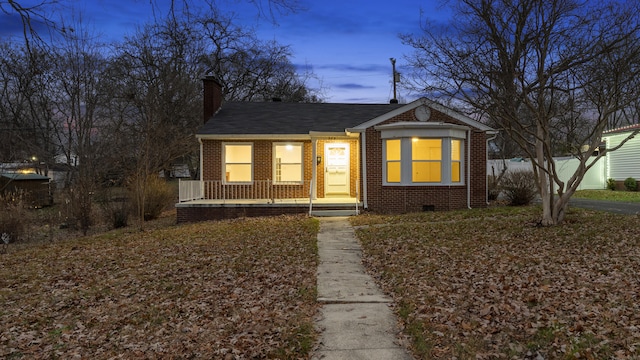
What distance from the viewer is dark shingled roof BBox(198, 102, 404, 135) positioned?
1597cm

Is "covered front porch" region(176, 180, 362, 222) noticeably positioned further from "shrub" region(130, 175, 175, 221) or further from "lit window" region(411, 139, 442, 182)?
"lit window" region(411, 139, 442, 182)

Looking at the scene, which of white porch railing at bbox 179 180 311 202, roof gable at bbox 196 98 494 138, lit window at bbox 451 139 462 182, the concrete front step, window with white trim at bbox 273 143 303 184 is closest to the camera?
the concrete front step

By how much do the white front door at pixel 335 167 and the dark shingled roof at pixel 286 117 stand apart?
761 mm

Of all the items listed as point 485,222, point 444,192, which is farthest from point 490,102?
point 444,192

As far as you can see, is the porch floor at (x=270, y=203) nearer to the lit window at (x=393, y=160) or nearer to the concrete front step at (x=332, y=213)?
the concrete front step at (x=332, y=213)

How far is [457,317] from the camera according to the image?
15.4 ft

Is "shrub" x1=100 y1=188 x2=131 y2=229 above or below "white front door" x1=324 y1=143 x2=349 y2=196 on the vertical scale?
below

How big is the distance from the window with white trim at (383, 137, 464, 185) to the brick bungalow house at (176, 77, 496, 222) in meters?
0.03

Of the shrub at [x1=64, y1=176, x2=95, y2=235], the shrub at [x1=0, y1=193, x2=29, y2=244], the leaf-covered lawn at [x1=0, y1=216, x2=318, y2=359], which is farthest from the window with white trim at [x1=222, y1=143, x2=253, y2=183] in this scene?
the shrub at [x1=0, y1=193, x2=29, y2=244]

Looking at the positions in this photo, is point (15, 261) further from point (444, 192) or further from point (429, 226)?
point (444, 192)

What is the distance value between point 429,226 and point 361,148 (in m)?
4.44

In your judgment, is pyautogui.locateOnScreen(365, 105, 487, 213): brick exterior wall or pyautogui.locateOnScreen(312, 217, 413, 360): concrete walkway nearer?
pyautogui.locateOnScreen(312, 217, 413, 360): concrete walkway

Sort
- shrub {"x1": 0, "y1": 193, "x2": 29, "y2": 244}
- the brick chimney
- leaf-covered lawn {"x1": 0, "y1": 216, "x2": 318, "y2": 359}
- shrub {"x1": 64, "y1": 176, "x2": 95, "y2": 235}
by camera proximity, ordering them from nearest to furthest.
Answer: leaf-covered lawn {"x1": 0, "y1": 216, "x2": 318, "y2": 359}, shrub {"x1": 0, "y1": 193, "x2": 29, "y2": 244}, shrub {"x1": 64, "y1": 176, "x2": 95, "y2": 235}, the brick chimney

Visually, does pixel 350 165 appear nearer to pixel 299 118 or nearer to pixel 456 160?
pixel 299 118
